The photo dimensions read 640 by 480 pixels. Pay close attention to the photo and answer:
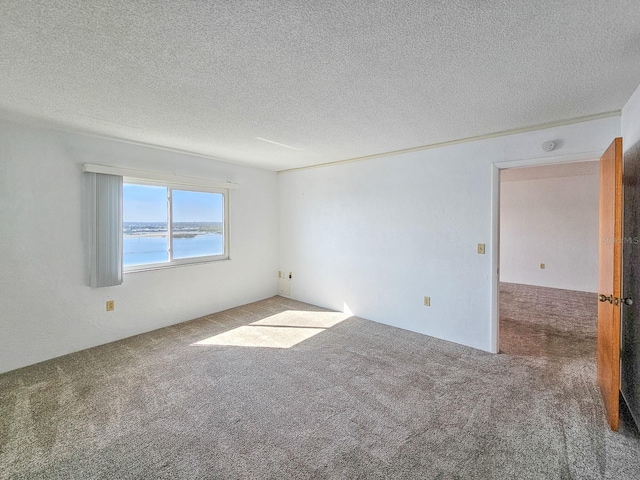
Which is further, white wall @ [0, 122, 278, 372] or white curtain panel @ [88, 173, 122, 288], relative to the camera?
white curtain panel @ [88, 173, 122, 288]

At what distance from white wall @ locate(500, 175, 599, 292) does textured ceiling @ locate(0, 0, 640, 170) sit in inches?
171

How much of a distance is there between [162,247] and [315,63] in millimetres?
3301

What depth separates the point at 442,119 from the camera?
270 cm

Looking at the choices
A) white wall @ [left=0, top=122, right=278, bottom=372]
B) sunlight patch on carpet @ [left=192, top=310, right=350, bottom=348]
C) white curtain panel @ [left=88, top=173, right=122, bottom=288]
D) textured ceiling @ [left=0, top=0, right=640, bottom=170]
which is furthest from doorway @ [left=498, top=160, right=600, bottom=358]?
white curtain panel @ [left=88, top=173, right=122, bottom=288]

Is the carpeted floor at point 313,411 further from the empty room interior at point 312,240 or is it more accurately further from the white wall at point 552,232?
the white wall at point 552,232

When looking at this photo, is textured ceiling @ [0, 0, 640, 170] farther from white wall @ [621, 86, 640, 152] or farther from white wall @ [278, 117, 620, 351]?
white wall @ [278, 117, 620, 351]

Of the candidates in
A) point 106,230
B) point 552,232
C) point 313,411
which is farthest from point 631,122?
point 106,230

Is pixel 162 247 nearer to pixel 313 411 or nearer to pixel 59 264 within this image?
pixel 59 264

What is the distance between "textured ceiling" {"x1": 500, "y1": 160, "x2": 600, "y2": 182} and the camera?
487cm

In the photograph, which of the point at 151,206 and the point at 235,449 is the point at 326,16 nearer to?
the point at 235,449

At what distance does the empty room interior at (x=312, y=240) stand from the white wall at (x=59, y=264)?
20mm

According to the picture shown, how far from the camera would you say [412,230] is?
3811mm

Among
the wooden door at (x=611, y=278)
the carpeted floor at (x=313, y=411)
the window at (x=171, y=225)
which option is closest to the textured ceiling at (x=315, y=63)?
the wooden door at (x=611, y=278)

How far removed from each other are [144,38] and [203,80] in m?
0.46
